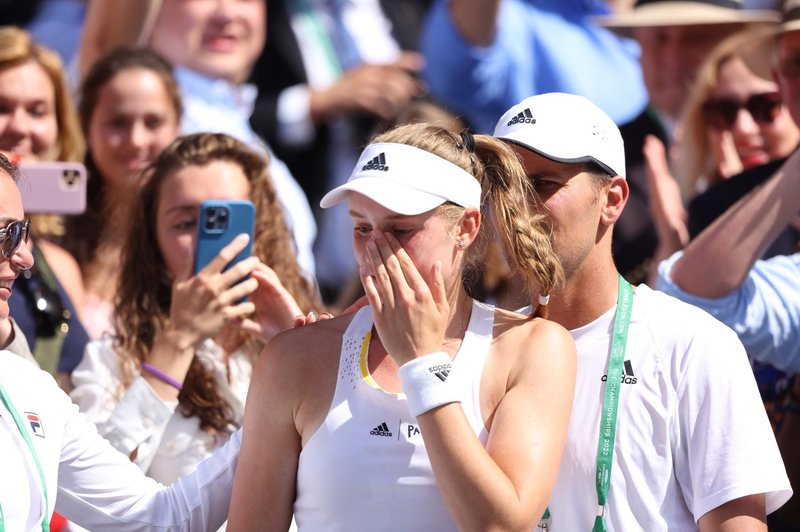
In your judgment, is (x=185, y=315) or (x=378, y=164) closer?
(x=378, y=164)

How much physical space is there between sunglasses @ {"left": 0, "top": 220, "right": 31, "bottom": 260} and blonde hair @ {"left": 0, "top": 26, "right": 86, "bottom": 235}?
238 centimetres

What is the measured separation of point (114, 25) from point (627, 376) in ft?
11.9

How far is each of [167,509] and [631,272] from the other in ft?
10.8

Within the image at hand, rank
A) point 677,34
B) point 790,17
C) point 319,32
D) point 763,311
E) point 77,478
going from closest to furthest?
point 77,478 < point 763,311 < point 790,17 < point 677,34 < point 319,32

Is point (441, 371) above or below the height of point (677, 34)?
above

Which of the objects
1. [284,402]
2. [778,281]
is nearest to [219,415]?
[284,402]

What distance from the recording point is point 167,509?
9.66ft

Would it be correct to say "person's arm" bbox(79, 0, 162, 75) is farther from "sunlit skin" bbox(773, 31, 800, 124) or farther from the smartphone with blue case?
"sunlit skin" bbox(773, 31, 800, 124)

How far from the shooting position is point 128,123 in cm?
529

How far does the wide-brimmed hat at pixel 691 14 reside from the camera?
19.6ft

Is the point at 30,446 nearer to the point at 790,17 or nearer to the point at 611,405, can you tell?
the point at 611,405

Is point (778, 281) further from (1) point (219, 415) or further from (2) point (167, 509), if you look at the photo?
(2) point (167, 509)

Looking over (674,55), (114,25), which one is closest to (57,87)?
(114,25)

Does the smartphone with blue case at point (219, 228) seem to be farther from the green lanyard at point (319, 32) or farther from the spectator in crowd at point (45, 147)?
the green lanyard at point (319, 32)
